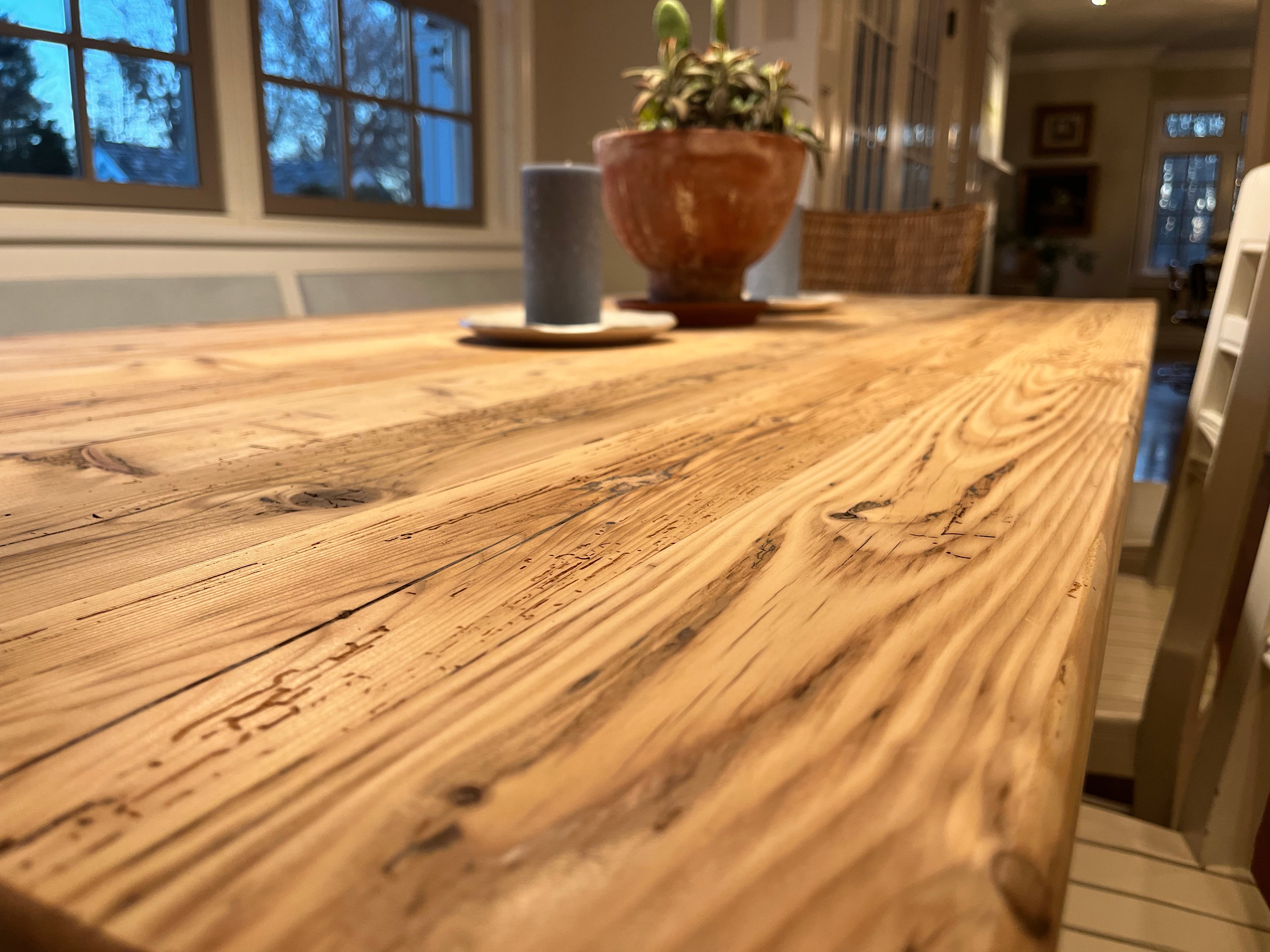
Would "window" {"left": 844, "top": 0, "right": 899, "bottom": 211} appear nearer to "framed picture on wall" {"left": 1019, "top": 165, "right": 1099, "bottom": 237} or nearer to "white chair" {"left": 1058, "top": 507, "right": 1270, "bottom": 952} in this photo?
"white chair" {"left": 1058, "top": 507, "right": 1270, "bottom": 952}

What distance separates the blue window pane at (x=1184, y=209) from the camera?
27.3 feet

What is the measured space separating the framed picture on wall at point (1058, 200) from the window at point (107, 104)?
8.15 meters

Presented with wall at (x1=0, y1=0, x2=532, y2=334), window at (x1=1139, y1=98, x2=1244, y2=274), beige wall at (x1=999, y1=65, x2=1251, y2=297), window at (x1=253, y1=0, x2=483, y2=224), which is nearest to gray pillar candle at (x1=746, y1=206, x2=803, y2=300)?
wall at (x1=0, y1=0, x2=532, y2=334)

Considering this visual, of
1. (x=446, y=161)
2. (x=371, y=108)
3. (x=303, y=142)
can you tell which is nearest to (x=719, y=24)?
(x=303, y=142)

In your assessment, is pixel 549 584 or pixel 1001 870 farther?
pixel 549 584

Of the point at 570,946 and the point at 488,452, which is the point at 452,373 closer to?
the point at 488,452

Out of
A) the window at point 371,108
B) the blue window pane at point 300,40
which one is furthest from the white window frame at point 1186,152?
the blue window pane at point 300,40

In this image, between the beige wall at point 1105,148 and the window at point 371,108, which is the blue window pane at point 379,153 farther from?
the beige wall at point 1105,148

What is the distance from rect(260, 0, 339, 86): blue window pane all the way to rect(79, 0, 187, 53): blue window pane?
0.76 ft

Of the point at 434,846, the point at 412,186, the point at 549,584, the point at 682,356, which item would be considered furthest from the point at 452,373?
the point at 412,186

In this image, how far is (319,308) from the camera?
2561mm

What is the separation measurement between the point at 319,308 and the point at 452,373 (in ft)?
6.85

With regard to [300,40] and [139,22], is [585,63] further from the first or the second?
[139,22]

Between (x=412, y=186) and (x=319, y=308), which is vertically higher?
(x=412, y=186)
